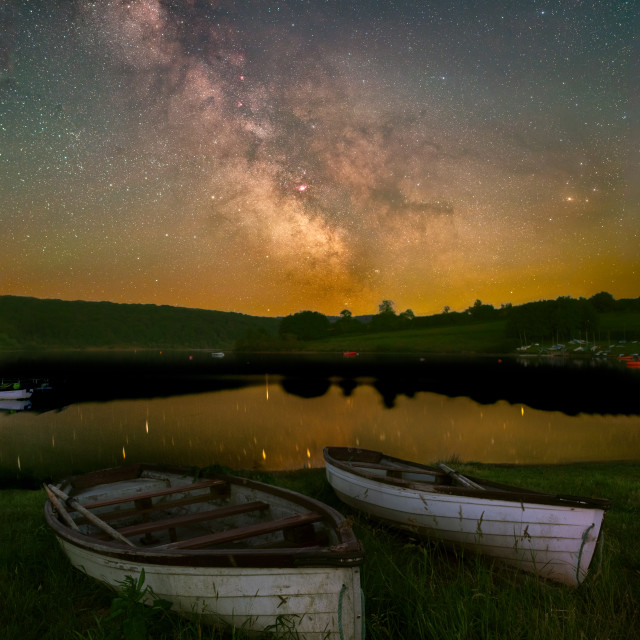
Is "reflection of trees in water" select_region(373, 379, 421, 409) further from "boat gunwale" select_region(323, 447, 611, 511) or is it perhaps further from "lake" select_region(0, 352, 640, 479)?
"boat gunwale" select_region(323, 447, 611, 511)

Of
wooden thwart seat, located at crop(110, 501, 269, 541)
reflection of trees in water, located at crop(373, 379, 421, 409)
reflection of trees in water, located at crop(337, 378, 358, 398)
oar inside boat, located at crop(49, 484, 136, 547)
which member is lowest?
reflection of trees in water, located at crop(373, 379, 421, 409)

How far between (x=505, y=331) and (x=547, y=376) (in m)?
90.3

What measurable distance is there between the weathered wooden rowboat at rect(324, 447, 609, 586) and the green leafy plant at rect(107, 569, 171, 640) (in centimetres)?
418

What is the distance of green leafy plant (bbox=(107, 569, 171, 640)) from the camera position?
4.82 meters

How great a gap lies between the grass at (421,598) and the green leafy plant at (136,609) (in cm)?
13

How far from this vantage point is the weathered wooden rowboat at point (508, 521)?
21.7 feet

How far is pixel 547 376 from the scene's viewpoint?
78.4m

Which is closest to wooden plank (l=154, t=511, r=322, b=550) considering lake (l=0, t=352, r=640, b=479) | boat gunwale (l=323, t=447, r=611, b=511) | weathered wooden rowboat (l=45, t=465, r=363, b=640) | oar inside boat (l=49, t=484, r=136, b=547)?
weathered wooden rowboat (l=45, t=465, r=363, b=640)

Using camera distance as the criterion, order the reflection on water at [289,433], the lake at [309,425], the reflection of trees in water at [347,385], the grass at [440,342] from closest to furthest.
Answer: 1. the reflection on water at [289,433]
2. the lake at [309,425]
3. the reflection of trees in water at [347,385]
4. the grass at [440,342]

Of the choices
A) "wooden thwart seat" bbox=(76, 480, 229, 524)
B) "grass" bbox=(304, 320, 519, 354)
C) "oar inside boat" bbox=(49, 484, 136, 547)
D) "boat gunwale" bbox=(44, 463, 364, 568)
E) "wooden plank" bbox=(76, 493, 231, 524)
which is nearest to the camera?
"boat gunwale" bbox=(44, 463, 364, 568)

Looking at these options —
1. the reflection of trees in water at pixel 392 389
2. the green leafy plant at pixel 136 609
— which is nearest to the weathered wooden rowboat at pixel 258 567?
the green leafy plant at pixel 136 609

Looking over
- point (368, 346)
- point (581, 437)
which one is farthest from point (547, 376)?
point (368, 346)

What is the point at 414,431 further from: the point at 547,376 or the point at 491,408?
the point at 547,376

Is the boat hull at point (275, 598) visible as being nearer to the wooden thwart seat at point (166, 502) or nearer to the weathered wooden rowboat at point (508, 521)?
the weathered wooden rowboat at point (508, 521)
